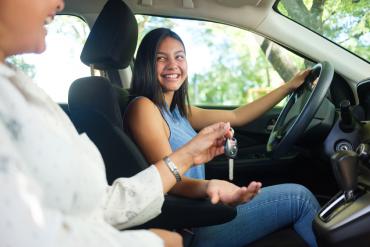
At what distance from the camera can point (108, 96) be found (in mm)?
1676

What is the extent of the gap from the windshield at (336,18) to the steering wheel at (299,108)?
0.34m

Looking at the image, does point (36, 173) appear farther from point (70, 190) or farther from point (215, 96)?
point (215, 96)

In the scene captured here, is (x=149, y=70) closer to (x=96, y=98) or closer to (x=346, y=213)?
(x=96, y=98)

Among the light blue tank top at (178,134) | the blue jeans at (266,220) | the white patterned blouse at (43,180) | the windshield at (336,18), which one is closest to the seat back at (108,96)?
the light blue tank top at (178,134)

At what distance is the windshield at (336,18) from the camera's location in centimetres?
226

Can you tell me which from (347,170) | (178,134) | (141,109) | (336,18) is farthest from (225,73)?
(347,170)

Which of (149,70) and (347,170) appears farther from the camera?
(149,70)

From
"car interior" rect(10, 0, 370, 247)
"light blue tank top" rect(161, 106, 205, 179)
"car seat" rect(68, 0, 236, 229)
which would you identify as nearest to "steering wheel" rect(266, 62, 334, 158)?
"car interior" rect(10, 0, 370, 247)

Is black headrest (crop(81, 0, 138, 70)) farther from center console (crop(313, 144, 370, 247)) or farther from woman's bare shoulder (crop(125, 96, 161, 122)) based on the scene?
center console (crop(313, 144, 370, 247))

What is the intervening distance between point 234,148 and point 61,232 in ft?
2.50

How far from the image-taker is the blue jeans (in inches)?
64.0

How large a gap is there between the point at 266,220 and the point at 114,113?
590mm

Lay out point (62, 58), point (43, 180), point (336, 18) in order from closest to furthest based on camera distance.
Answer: point (43, 180)
point (336, 18)
point (62, 58)

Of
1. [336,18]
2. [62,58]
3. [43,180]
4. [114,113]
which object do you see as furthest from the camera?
[62,58]
